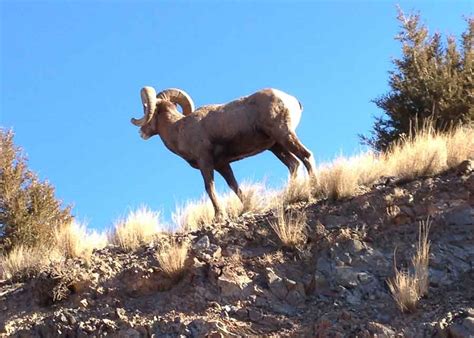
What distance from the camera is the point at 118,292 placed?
10.4 meters

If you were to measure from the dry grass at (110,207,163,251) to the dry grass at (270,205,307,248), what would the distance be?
2331 millimetres

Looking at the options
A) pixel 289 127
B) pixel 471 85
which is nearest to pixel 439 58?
pixel 471 85

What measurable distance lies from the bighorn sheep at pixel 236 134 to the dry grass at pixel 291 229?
1.88m

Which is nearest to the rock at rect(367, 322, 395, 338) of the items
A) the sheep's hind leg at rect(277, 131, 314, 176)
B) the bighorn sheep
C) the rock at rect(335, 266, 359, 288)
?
the rock at rect(335, 266, 359, 288)

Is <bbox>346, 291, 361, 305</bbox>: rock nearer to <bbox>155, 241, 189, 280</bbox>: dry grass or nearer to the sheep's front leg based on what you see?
<bbox>155, 241, 189, 280</bbox>: dry grass

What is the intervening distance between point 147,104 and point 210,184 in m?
2.22

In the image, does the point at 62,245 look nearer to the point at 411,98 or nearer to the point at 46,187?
the point at 46,187

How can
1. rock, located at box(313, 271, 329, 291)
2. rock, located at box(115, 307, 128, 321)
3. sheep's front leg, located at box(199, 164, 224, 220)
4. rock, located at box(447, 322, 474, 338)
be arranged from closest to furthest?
rock, located at box(447, 322, 474, 338)
rock, located at box(313, 271, 329, 291)
rock, located at box(115, 307, 128, 321)
sheep's front leg, located at box(199, 164, 224, 220)

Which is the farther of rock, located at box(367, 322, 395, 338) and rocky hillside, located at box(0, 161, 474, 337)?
rocky hillside, located at box(0, 161, 474, 337)

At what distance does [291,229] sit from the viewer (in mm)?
10539

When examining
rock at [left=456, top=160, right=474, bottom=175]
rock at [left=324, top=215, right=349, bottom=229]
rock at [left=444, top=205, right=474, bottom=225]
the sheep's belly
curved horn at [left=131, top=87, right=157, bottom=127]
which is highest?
curved horn at [left=131, top=87, right=157, bottom=127]

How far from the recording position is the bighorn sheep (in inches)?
508

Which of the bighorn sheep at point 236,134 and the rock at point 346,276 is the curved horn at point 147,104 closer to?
the bighorn sheep at point 236,134

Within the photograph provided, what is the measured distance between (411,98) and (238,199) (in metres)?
5.42
